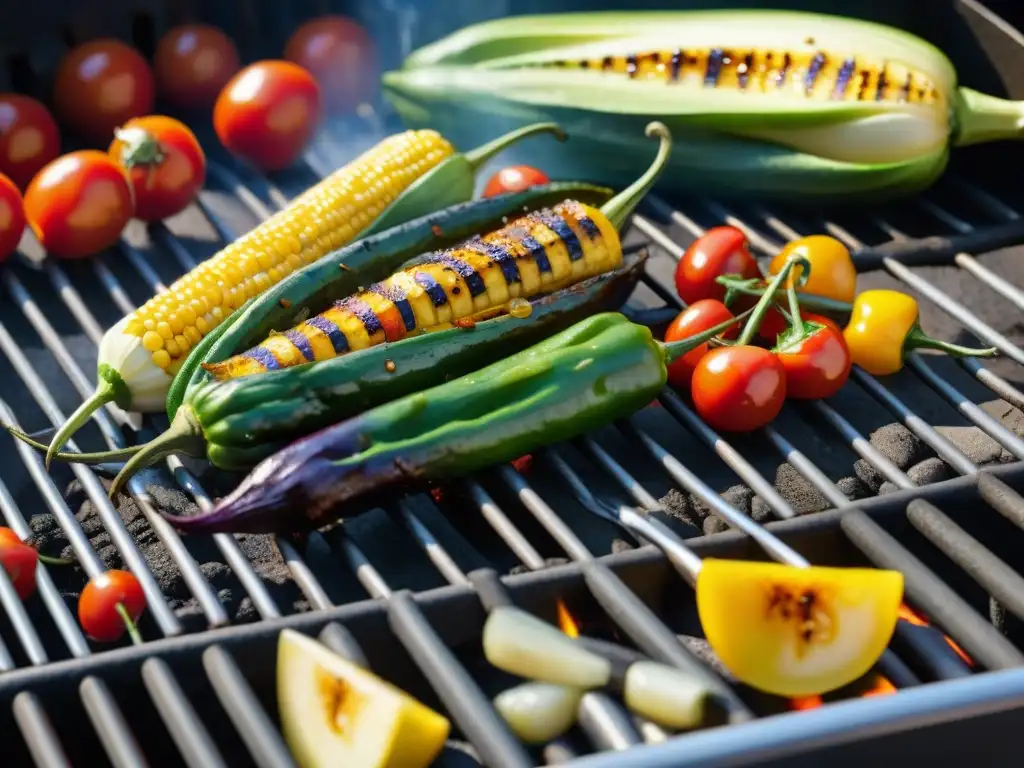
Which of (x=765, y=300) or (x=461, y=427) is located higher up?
(x=461, y=427)

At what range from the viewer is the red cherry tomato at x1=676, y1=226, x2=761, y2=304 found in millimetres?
2900

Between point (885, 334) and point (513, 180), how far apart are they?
3.43 ft

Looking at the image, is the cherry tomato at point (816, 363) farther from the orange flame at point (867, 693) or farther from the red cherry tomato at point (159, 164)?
the red cherry tomato at point (159, 164)

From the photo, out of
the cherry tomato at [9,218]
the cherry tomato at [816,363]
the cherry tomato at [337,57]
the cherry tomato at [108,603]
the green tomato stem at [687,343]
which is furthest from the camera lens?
the cherry tomato at [337,57]

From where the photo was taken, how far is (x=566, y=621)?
2.11m

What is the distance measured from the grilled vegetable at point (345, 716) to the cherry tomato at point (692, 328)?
114 cm

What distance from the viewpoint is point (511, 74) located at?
12.0 feet

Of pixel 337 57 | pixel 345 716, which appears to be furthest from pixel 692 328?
pixel 337 57

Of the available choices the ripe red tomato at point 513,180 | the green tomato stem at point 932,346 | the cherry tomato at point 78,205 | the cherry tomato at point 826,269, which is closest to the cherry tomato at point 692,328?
the cherry tomato at point 826,269

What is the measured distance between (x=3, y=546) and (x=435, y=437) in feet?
2.59

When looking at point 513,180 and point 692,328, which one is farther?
point 513,180

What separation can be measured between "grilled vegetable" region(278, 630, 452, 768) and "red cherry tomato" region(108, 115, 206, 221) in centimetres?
177

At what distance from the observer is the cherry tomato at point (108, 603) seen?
2162mm

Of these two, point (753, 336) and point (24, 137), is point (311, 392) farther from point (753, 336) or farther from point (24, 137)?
point (24, 137)
